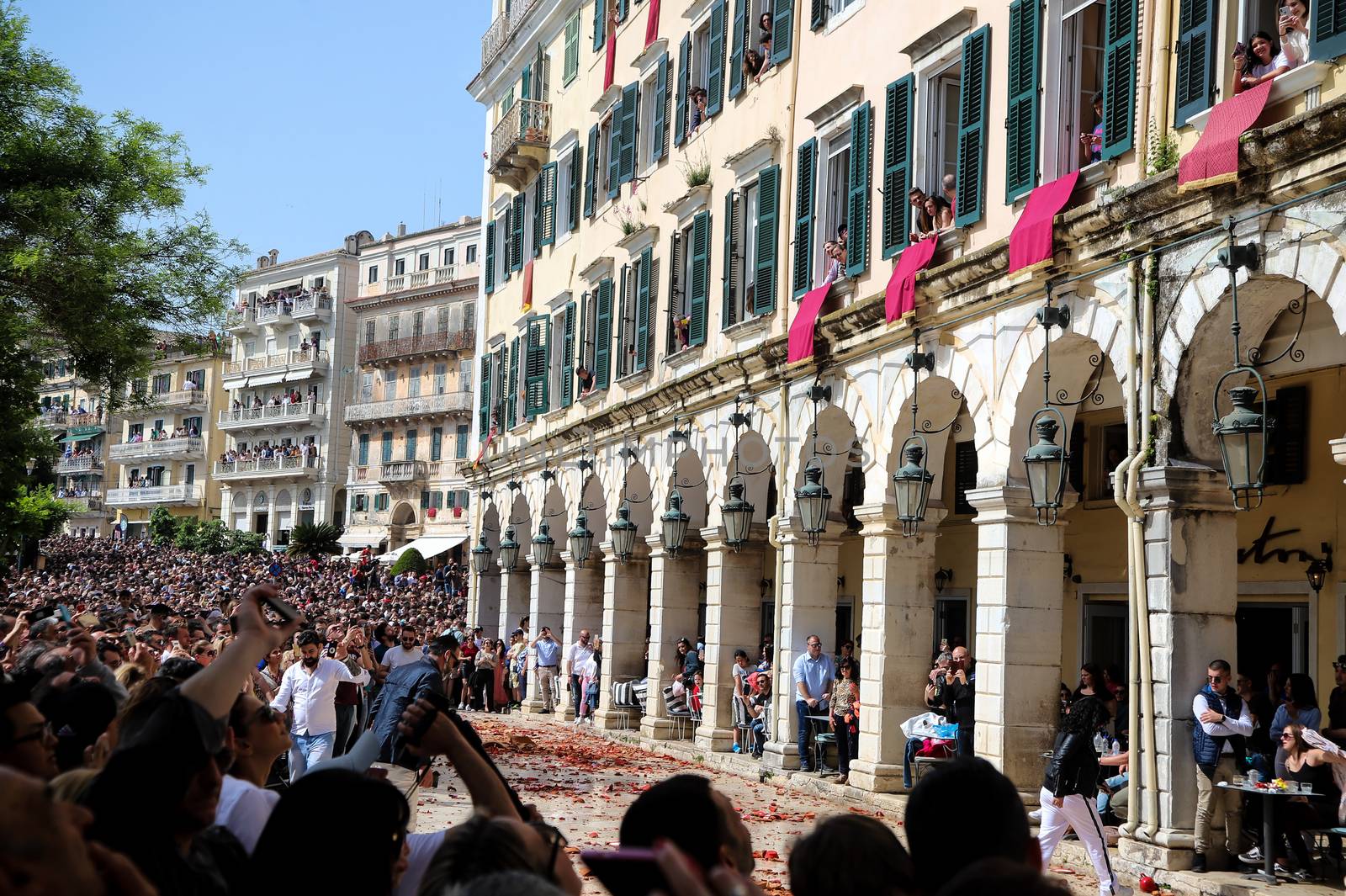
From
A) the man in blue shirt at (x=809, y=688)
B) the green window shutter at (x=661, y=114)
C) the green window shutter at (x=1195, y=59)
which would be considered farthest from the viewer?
the green window shutter at (x=661, y=114)

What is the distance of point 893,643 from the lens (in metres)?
17.0

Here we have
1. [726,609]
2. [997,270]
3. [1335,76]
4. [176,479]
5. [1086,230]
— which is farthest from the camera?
[176,479]

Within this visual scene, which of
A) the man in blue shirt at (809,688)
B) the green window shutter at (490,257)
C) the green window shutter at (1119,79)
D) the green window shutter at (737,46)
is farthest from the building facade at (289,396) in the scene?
the green window shutter at (1119,79)

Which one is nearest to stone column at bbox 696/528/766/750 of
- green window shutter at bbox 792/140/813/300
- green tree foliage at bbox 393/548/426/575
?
green window shutter at bbox 792/140/813/300

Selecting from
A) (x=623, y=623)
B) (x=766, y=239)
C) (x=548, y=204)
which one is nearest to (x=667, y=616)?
(x=623, y=623)

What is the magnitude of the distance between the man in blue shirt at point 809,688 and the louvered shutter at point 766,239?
14.9ft

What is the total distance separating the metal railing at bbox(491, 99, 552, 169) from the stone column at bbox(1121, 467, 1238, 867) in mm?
22449

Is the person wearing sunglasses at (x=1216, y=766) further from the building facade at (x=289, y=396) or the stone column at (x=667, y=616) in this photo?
the building facade at (x=289, y=396)

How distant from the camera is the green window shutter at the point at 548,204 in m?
31.6

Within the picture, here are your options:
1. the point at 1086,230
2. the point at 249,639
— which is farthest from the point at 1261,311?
the point at 249,639

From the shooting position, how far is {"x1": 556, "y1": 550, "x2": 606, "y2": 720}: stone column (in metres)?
28.8

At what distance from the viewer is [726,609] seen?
71.4 feet

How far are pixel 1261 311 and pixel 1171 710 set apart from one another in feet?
10.5

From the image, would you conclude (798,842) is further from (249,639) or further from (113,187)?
(113,187)
